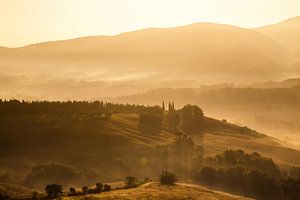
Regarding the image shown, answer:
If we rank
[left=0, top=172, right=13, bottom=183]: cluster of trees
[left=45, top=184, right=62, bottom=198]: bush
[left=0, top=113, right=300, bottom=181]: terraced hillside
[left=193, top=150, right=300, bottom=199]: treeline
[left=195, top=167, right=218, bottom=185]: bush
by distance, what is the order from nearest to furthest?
1. [left=45, top=184, right=62, bottom=198]: bush
2. [left=193, top=150, right=300, bottom=199]: treeline
3. [left=0, top=172, right=13, bottom=183]: cluster of trees
4. [left=195, top=167, right=218, bottom=185]: bush
5. [left=0, top=113, right=300, bottom=181]: terraced hillside

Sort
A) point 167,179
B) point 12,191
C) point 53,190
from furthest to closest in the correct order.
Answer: point 12,191
point 167,179
point 53,190

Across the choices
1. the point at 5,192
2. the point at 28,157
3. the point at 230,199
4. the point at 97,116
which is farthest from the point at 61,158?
the point at 230,199

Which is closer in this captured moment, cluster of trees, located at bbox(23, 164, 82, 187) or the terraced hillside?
cluster of trees, located at bbox(23, 164, 82, 187)

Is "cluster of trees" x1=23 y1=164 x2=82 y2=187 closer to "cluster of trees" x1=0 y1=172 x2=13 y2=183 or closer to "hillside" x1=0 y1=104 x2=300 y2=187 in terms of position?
"hillside" x1=0 y1=104 x2=300 y2=187

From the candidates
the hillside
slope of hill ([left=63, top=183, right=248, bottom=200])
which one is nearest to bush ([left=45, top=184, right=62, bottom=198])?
slope of hill ([left=63, top=183, right=248, bottom=200])

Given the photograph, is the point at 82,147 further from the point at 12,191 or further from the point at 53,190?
the point at 53,190

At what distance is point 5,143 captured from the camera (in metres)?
164

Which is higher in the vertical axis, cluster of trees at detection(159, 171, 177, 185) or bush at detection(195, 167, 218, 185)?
cluster of trees at detection(159, 171, 177, 185)

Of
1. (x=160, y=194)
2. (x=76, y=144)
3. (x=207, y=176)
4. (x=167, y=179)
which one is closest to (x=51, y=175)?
(x=76, y=144)

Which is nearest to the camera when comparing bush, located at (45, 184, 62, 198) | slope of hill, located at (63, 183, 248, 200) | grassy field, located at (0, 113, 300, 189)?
slope of hill, located at (63, 183, 248, 200)

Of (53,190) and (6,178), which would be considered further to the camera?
(6,178)

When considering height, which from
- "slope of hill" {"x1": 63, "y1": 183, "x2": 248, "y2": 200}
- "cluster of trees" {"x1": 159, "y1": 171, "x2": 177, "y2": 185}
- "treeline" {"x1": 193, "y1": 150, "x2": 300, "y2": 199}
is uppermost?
"cluster of trees" {"x1": 159, "y1": 171, "x2": 177, "y2": 185}

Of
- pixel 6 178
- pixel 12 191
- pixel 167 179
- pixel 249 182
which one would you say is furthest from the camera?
pixel 249 182

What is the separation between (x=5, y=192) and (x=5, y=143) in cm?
6182
